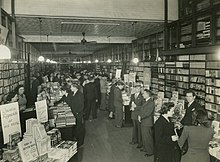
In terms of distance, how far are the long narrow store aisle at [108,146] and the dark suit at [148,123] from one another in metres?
0.26

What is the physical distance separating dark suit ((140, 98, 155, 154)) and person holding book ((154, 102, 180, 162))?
3.49ft

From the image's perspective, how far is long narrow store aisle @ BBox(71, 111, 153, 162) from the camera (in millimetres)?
5504

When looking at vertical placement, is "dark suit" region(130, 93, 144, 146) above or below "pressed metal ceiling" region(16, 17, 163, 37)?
below

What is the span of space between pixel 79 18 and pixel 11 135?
14.0 feet

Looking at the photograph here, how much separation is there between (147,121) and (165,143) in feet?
4.17

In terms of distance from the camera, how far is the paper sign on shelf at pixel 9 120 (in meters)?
3.29

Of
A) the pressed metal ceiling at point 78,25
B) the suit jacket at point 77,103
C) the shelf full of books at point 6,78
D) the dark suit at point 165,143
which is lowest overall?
the dark suit at point 165,143

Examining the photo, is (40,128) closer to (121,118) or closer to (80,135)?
(80,135)

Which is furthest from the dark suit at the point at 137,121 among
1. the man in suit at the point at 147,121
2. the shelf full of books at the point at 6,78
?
the shelf full of books at the point at 6,78

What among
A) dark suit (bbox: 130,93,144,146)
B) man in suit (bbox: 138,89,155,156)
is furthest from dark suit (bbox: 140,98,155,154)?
dark suit (bbox: 130,93,144,146)

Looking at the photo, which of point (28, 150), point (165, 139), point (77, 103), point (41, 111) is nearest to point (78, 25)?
point (77, 103)

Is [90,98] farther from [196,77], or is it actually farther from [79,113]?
[196,77]

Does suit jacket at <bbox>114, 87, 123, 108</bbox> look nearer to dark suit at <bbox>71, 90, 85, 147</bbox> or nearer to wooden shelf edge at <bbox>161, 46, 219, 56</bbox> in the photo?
dark suit at <bbox>71, 90, 85, 147</bbox>

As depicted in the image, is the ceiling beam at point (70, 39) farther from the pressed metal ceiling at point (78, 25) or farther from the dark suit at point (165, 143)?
the dark suit at point (165, 143)
